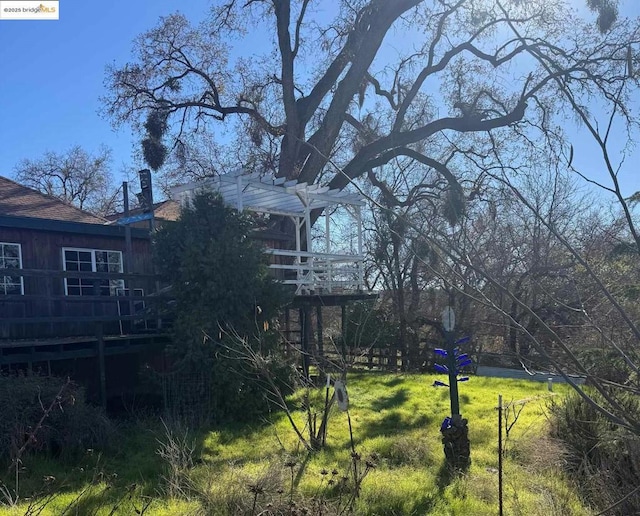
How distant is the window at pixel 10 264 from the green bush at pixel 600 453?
31.7ft

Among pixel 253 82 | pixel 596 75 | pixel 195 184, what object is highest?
pixel 253 82

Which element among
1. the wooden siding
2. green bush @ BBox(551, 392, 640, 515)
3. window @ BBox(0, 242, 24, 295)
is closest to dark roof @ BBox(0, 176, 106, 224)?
the wooden siding

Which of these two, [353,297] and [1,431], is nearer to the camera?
[1,431]

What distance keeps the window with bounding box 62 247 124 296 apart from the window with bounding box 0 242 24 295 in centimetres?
89

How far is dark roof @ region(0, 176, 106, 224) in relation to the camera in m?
11.0

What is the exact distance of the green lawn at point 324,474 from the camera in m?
4.71

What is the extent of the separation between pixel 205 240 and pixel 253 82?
Answer: 1346cm

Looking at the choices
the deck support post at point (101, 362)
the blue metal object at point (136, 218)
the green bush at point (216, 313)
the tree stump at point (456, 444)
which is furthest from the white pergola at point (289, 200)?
the tree stump at point (456, 444)

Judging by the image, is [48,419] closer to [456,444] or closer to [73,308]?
[456,444]

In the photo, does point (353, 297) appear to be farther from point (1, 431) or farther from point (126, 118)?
point (126, 118)

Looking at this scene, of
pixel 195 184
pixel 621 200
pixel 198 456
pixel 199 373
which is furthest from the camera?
pixel 195 184

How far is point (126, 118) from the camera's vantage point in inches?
776

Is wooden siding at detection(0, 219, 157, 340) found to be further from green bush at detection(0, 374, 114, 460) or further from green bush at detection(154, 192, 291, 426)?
green bush at detection(0, 374, 114, 460)

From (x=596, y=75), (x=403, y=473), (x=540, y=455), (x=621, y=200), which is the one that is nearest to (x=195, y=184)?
(x=403, y=473)
